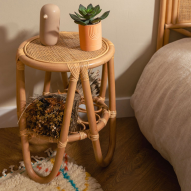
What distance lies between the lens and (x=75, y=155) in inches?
51.2

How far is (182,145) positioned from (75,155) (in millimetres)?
608

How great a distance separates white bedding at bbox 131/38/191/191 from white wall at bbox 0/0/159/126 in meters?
0.18

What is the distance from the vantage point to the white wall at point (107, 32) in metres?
1.23

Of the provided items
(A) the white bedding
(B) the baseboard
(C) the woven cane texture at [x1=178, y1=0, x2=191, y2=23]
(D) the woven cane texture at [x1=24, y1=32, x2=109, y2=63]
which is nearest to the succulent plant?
(D) the woven cane texture at [x1=24, y1=32, x2=109, y2=63]

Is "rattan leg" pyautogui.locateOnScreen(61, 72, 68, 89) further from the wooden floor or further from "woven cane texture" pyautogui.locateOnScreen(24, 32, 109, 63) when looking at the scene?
the wooden floor

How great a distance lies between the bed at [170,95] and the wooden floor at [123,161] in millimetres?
139

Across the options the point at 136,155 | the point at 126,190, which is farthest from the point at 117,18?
the point at 126,190

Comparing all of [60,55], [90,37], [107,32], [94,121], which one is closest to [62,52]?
[60,55]

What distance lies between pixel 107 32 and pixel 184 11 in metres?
0.43

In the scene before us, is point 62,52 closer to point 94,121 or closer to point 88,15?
point 88,15

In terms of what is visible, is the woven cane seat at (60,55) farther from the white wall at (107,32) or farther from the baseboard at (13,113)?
the baseboard at (13,113)

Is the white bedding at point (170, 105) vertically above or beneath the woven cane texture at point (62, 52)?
beneath

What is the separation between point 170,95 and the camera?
1.04m

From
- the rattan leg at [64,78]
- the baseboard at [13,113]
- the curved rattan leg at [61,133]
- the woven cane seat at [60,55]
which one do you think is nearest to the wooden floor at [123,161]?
the baseboard at [13,113]
